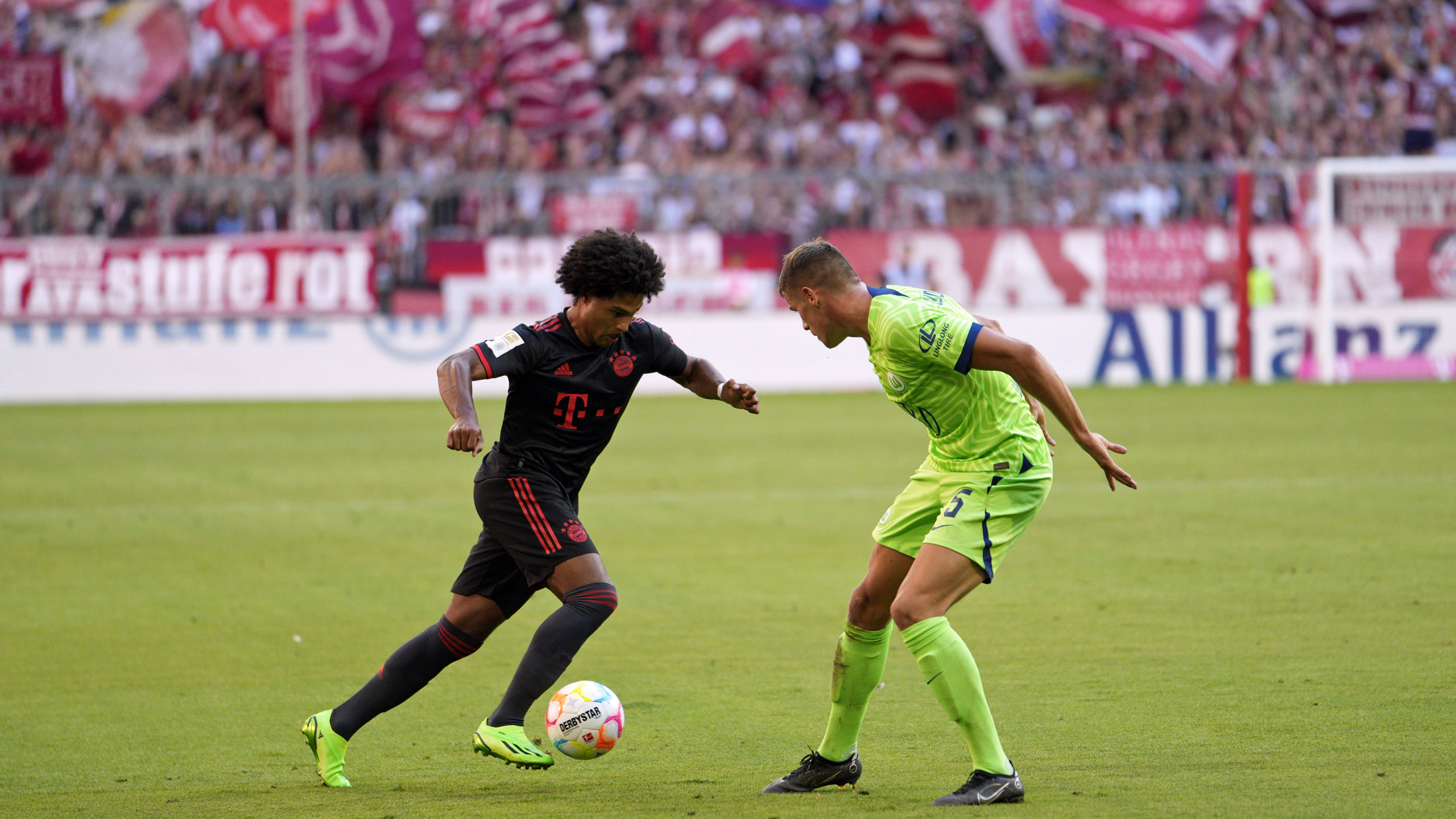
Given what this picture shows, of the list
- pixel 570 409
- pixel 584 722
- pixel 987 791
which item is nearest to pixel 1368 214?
pixel 570 409

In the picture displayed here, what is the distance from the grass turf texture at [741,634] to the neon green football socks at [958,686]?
0.65ft

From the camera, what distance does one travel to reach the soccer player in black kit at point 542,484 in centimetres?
498

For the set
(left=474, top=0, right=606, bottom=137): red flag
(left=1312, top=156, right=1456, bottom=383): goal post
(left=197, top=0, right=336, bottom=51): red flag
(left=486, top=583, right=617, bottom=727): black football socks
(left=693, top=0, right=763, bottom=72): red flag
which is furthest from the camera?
(left=693, top=0, right=763, bottom=72): red flag

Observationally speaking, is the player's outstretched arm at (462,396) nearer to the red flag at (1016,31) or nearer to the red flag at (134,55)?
the red flag at (134,55)

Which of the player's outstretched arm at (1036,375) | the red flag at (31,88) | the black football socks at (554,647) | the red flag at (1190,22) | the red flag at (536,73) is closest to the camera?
the player's outstretched arm at (1036,375)

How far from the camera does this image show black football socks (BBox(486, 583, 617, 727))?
16.1 feet

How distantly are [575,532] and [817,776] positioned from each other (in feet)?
3.69

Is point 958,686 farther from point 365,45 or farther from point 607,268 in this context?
point 365,45

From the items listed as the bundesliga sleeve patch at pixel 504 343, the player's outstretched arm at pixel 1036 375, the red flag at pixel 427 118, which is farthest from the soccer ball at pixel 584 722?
the red flag at pixel 427 118

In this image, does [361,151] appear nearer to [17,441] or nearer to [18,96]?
[18,96]

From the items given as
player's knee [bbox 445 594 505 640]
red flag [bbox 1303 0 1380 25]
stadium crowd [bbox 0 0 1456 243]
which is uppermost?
red flag [bbox 1303 0 1380 25]

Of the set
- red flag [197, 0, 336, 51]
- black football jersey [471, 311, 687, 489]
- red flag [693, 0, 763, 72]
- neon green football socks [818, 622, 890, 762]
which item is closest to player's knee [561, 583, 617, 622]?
black football jersey [471, 311, 687, 489]

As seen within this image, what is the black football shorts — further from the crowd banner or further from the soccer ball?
the crowd banner

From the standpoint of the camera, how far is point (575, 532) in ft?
→ 16.8
